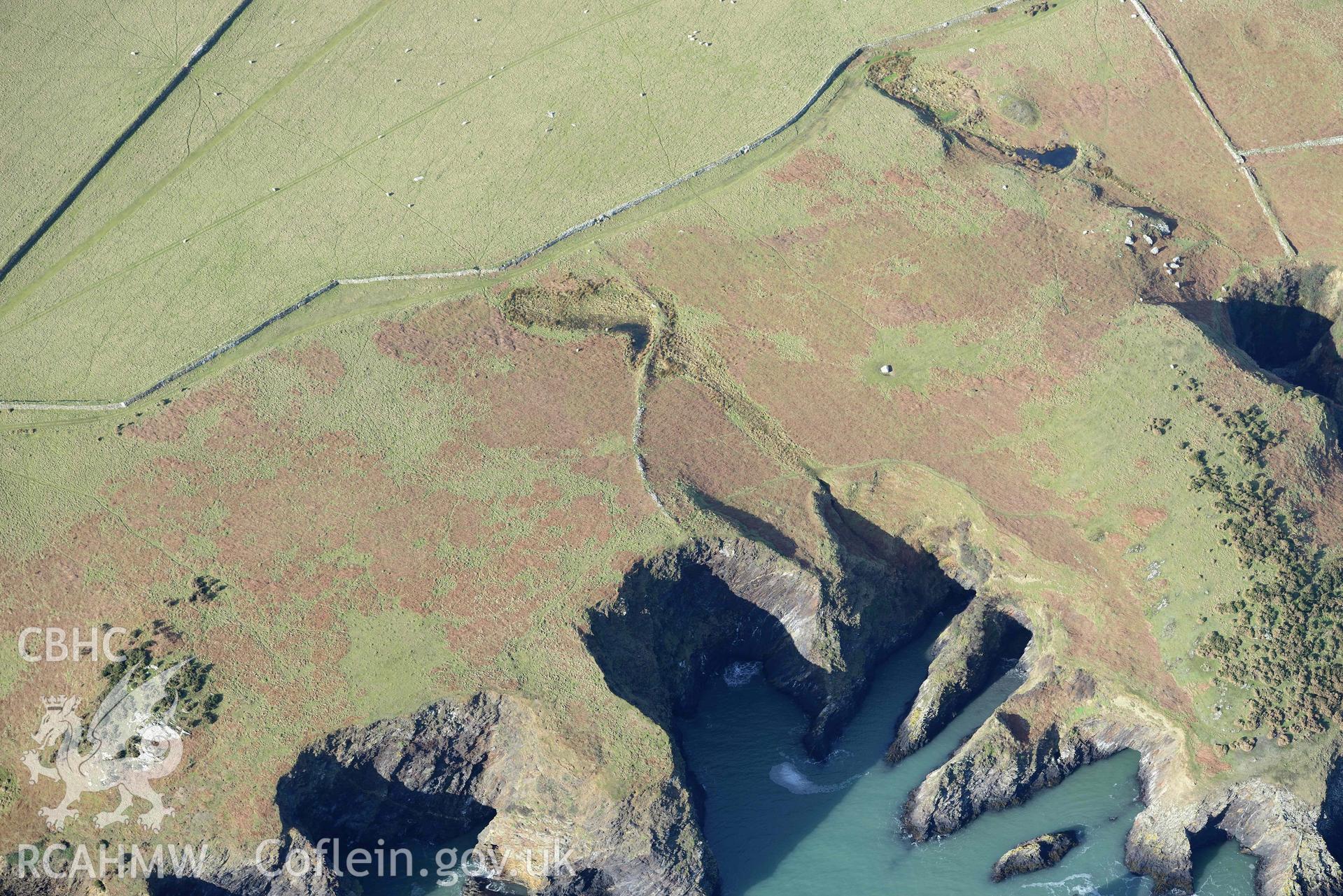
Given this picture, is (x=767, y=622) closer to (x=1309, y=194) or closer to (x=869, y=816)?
(x=869, y=816)

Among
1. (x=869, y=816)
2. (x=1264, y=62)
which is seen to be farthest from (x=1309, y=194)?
(x=869, y=816)

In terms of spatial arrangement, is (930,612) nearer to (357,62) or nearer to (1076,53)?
(1076,53)

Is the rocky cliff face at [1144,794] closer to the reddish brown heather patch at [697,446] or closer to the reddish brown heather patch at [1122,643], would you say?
the reddish brown heather patch at [1122,643]

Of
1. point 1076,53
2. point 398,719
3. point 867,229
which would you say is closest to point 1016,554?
point 867,229

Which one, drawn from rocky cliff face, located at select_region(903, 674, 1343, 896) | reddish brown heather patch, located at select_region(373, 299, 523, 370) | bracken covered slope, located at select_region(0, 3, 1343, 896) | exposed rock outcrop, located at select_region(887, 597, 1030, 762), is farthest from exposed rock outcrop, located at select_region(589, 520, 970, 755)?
reddish brown heather patch, located at select_region(373, 299, 523, 370)

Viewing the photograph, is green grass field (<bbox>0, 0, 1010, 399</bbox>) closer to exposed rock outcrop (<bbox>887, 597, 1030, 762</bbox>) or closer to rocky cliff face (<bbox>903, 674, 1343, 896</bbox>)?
exposed rock outcrop (<bbox>887, 597, 1030, 762</bbox>)
